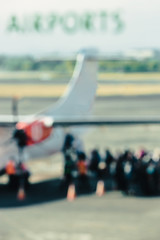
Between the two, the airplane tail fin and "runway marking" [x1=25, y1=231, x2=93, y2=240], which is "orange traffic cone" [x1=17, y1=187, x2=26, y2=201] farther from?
the airplane tail fin

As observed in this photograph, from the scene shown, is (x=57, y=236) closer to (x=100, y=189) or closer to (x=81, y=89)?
(x=100, y=189)

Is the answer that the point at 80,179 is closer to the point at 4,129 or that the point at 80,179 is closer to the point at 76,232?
the point at 4,129

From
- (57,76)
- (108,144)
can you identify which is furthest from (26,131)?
(57,76)

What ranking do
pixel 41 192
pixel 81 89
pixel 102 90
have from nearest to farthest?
pixel 41 192, pixel 81 89, pixel 102 90

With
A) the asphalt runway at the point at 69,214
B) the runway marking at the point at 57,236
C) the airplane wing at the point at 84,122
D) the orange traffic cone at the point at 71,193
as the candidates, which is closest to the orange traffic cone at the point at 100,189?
the asphalt runway at the point at 69,214

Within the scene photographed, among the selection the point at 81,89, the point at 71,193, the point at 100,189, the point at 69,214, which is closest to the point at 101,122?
the point at 100,189

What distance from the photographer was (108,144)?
75.3 ft

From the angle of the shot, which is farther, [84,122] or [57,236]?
[84,122]

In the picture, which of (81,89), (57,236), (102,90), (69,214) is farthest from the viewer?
(102,90)

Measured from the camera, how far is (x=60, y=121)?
1504cm

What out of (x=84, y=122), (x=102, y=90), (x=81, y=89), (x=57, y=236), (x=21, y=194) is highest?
(x=102, y=90)

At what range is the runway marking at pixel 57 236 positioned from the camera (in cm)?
1035

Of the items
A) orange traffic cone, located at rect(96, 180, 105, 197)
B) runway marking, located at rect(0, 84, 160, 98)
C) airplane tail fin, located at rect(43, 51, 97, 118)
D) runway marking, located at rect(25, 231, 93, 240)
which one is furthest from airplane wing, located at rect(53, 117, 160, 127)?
runway marking, located at rect(0, 84, 160, 98)

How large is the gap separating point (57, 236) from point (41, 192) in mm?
4212
